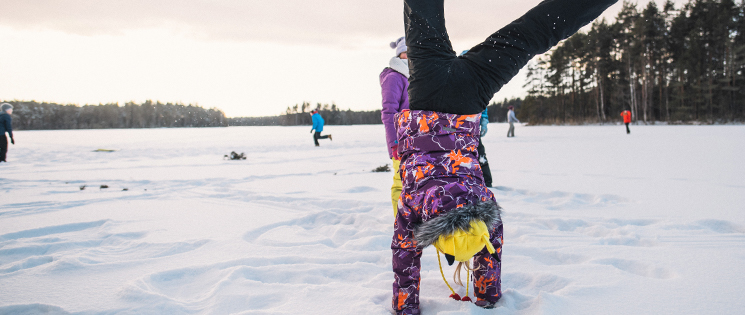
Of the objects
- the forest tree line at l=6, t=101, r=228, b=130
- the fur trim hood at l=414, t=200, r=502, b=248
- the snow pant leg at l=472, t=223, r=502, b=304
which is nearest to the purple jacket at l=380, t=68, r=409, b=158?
the snow pant leg at l=472, t=223, r=502, b=304

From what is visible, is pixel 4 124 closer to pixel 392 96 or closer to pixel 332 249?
pixel 332 249

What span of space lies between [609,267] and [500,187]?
2.79m

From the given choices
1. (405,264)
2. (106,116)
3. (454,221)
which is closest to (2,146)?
(405,264)

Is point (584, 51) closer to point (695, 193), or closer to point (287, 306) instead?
point (695, 193)

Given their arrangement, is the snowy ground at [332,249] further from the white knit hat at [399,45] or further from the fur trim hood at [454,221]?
the white knit hat at [399,45]

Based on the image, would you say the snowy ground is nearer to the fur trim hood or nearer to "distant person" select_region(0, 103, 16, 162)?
the fur trim hood

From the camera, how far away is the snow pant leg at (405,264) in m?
1.49

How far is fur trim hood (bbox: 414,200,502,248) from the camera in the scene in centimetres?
123

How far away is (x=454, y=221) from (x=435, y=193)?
15 centimetres

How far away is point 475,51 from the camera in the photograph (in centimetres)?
141

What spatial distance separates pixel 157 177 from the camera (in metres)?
6.43

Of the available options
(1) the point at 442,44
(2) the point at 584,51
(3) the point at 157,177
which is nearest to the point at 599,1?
(1) the point at 442,44

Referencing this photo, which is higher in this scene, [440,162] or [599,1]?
[599,1]

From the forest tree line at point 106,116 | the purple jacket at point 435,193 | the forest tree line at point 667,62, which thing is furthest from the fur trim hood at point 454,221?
the forest tree line at point 106,116
